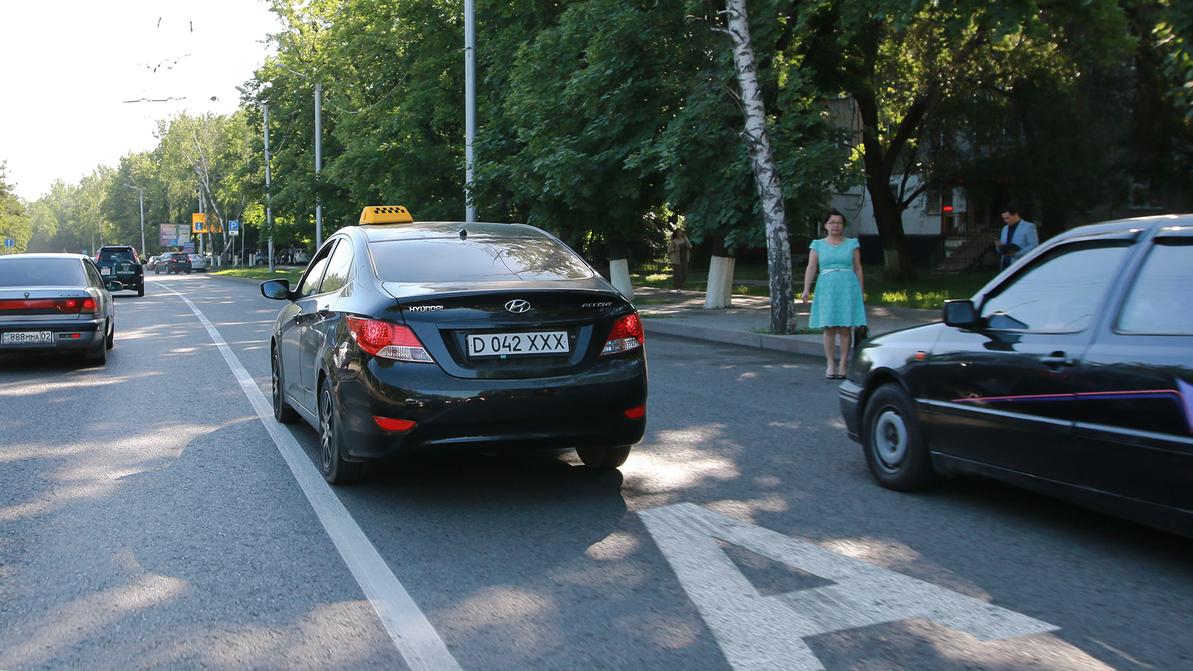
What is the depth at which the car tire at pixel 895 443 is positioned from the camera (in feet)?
20.6

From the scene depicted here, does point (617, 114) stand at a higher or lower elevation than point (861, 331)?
higher

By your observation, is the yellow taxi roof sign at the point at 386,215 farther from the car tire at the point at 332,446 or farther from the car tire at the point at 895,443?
the car tire at the point at 895,443

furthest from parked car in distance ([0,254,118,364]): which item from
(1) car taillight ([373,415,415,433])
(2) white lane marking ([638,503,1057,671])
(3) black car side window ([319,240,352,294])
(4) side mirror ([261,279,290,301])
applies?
(2) white lane marking ([638,503,1057,671])

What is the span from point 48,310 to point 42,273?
100 cm

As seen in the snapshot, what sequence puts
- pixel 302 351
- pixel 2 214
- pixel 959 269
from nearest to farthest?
1. pixel 302 351
2. pixel 959 269
3. pixel 2 214

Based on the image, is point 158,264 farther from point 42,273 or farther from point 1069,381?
point 1069,381

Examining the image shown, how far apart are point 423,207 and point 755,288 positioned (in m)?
9.74

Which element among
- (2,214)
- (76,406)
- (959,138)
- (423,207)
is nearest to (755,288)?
(959,138)

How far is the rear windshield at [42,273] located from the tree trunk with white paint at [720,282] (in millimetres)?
12624

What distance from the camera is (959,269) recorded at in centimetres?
4400

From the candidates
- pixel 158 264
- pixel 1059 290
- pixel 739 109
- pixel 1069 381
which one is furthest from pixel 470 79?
pixel 158 264

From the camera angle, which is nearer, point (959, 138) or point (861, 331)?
point (861, 331)

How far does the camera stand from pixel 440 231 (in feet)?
24.2

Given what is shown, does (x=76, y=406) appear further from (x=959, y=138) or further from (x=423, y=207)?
(x=959, y=138)
